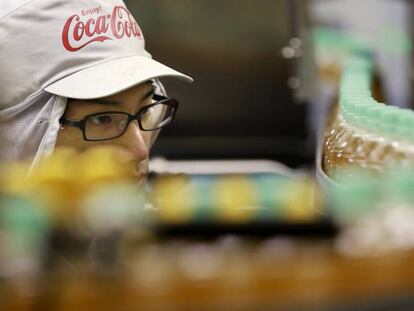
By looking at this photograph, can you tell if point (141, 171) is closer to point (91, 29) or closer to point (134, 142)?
point (134, 142)

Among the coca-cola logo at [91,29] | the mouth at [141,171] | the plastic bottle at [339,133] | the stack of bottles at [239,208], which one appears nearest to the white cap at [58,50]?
the coca-cola logo at [91,29]

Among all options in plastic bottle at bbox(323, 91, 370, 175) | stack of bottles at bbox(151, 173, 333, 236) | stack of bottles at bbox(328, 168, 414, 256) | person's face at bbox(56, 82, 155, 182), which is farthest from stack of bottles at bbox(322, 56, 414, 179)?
person's face at bbox(56, 82, 155, 182)

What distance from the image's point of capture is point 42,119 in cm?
125

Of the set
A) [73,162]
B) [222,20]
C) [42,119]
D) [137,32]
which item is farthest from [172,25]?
[73,162]

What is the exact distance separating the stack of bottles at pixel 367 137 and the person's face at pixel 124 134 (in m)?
0.33

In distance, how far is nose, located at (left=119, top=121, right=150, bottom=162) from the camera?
1247 mm

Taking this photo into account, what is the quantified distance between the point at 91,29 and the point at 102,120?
16 centimetres

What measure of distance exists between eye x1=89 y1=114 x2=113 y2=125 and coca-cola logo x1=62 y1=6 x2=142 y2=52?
0.13 m

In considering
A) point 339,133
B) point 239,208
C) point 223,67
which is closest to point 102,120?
point 339,133

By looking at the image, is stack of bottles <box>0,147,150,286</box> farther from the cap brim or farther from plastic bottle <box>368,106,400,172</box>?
the cap brim

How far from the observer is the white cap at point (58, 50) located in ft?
4.11

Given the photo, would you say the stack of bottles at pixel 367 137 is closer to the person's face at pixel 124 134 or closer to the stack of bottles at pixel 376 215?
the stack of bottles at pixel 376 215

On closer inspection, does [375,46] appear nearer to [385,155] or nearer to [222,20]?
[222,20]

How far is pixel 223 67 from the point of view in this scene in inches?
94.9
